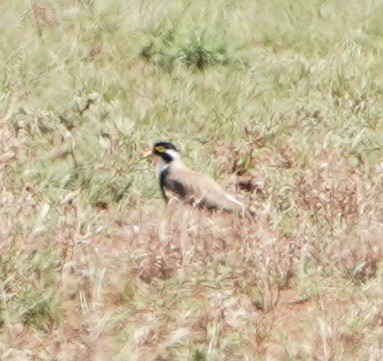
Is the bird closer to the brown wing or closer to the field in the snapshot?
the brown wing

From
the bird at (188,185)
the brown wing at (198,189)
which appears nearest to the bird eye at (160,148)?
the bird at (188,185)

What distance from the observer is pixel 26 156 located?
9.38m

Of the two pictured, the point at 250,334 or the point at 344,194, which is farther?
the point at 344,194

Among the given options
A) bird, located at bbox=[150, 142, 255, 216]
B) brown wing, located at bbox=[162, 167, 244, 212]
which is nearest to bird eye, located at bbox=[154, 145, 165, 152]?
bird, located at bbox=[150, 142, 255, 216]

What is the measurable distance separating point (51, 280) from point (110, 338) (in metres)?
0.56

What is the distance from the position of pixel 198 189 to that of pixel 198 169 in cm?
68

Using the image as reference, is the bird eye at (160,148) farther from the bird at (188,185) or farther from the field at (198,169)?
the field at (198,169)

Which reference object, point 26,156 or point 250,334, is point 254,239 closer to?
point 250,334

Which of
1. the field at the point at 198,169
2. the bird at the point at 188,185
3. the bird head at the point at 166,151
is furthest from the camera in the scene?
the bird head at the point at 166,151

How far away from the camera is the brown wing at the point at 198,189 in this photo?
28.7 feet

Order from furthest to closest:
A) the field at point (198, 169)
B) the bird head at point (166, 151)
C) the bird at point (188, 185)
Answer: the bird head at point (166, 151)
the bird at point (188, 185)
the field at point (198, 169)

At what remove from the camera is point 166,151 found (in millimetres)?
9469

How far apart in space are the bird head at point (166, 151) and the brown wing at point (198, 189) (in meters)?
0.10

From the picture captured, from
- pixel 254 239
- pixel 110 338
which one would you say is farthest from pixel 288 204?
pixel 110 338
